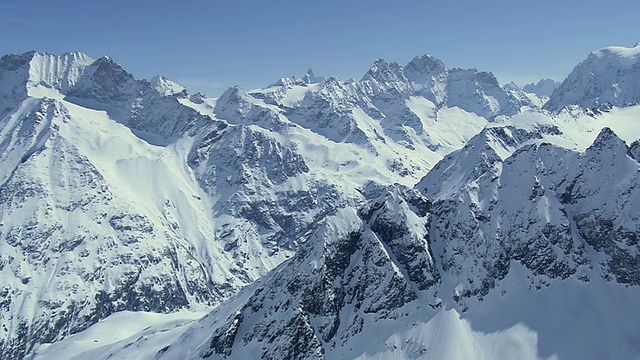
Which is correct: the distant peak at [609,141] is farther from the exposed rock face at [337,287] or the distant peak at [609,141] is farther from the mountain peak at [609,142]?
the exposed rock face at [337,287]

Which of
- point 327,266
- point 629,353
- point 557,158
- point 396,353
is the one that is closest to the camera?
point 629,353

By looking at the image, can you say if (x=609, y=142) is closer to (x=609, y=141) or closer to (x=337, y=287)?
(x=609, y=141)

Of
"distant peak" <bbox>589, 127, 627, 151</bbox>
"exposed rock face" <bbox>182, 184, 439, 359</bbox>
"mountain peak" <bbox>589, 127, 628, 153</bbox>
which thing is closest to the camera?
"exposed rock face" <bbox>182, 184, 439, 359</bbox>

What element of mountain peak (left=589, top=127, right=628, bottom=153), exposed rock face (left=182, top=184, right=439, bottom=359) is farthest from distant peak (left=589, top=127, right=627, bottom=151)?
exposed rock face (left=182, top=184, right=439, bottom=359)

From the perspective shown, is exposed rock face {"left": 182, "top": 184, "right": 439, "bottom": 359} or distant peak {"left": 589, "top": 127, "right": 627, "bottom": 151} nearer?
exposed rock face {"left": 182, "top": 184, "right": 439, "bottom": 359}

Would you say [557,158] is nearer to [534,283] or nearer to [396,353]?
[534,283]

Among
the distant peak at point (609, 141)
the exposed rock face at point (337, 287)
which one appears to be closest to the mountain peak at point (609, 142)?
the distant peak at point (609, 141)

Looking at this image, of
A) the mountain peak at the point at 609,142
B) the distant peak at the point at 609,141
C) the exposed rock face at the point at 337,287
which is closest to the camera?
the exposed rock face at the point at 337,287

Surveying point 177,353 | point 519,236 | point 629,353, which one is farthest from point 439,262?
point 177,353

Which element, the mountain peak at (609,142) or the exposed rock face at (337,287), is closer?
the exposed rock face at (337,287)

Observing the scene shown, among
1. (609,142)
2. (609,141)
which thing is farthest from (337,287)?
(609,141)

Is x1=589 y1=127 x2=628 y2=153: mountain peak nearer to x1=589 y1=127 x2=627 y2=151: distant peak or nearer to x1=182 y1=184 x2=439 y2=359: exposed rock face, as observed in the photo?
x1=589 y1=127 x2=627 y2=151: distant peak
